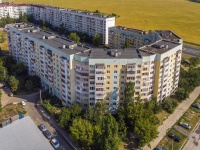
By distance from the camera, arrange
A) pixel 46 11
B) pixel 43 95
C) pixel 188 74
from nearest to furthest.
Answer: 1. pixel 43 95
2. pixel 188 74
3. pixel 46 11

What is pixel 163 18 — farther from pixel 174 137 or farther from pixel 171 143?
pixel 171 143

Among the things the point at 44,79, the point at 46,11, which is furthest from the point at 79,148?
the point at 46,11

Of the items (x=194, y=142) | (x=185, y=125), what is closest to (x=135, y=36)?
(x=185, y=125)

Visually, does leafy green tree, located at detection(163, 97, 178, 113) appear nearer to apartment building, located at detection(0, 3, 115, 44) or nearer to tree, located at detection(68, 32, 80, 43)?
apartment building, located at detection(0, 3, 115, 44)

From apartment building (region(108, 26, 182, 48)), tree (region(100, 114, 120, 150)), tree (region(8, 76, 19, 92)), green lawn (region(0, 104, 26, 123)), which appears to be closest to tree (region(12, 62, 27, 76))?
tree (region(8, 76, 19, 92))

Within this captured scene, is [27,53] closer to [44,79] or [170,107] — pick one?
[44,79]

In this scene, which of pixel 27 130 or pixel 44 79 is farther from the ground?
pixel 44 79
